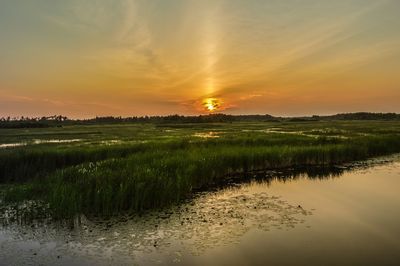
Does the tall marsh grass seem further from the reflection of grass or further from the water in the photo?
the water

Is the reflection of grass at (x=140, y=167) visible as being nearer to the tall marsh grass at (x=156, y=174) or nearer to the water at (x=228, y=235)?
the tall marsh grass at (x=156, y=174)

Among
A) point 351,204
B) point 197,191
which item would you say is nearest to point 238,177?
point 197,191

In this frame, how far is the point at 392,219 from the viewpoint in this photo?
1431 centimetres

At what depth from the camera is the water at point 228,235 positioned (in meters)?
10.5

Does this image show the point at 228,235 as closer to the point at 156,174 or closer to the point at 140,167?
the point at 156,174

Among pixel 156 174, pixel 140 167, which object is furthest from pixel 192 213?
pixel 140 167

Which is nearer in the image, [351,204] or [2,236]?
[2,236]

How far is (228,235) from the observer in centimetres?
1251

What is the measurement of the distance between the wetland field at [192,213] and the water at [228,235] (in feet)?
0.12

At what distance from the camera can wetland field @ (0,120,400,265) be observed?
10875mm

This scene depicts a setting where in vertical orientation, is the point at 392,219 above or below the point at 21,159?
below

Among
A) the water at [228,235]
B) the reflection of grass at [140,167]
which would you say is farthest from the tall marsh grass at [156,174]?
the water at [228,235]

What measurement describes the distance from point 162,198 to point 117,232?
3950 millimetres

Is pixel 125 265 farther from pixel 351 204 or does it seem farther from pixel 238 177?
pixel 238 177
